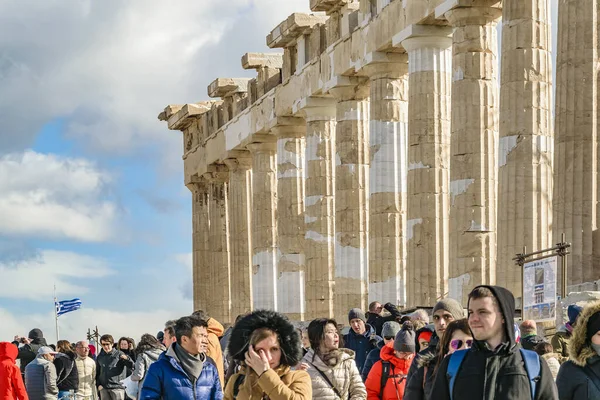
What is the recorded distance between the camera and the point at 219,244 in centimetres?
5572

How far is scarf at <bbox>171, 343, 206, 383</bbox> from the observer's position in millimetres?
11398

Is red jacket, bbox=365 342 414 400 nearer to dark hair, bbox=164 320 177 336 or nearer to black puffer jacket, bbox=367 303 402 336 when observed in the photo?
dark hair, bbox=164 320 177 336

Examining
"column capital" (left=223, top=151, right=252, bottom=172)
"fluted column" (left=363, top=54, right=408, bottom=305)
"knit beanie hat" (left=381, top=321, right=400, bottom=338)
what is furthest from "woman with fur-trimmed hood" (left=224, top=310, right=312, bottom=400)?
"column capital" (left=223, top=151, right=252, bottom=172)

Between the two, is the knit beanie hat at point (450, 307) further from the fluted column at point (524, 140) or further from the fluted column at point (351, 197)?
the fluted column at point (351, 197)

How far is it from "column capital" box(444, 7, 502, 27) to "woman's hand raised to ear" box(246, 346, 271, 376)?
22.9 meters

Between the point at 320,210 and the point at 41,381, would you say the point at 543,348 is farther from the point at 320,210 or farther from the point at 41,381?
the point at 320,210

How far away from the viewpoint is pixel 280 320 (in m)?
9.40

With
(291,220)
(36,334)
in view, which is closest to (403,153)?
(291,220)

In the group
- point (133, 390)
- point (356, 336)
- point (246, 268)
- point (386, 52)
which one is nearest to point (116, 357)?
point (356, 336)

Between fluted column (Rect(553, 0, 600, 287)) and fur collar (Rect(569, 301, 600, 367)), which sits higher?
fluted column (Rect(553, 0, 600, 287))

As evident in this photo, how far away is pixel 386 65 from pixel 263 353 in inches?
1114

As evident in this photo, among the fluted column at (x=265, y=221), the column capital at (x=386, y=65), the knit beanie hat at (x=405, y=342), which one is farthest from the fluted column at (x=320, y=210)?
the knit beanie hat at (x=405, y=342)

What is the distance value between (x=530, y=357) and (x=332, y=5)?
1258 inches

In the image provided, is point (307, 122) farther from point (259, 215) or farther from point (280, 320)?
point (280, 320)
